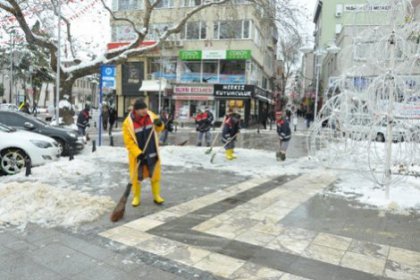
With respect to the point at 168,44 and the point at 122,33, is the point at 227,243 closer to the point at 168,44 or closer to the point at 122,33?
the point at 168,44

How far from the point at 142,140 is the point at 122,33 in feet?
109

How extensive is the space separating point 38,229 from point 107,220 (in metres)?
0.92

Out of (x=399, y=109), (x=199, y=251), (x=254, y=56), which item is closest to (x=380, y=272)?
(x=199, y=251)

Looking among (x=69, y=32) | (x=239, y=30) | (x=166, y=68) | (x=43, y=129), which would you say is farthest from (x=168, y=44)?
(x=43, y=129)

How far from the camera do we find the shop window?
33.2 meters

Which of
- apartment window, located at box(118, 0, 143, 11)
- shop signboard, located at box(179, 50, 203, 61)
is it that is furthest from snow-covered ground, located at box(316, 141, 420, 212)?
apartment window, located at box(118, 0, 143, 11)

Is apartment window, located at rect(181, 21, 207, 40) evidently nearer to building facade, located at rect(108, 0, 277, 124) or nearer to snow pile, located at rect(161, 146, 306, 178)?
building facade, located at rect(108, 0, 277, 124)

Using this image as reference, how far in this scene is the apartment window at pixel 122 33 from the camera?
3582cm

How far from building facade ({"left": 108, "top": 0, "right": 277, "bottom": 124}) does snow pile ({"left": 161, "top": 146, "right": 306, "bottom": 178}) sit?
18693 mm

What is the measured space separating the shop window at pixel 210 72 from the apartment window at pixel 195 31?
2.46 metres

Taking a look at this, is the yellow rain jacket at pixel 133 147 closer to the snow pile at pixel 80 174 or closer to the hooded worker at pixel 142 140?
the hooded worker at pixel 142 140

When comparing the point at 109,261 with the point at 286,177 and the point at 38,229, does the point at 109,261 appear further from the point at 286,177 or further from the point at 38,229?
the point at 286,177

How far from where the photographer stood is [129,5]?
34.0 metres

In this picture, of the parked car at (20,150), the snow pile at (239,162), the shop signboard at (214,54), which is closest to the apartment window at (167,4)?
the shop signboard at (214,54)
